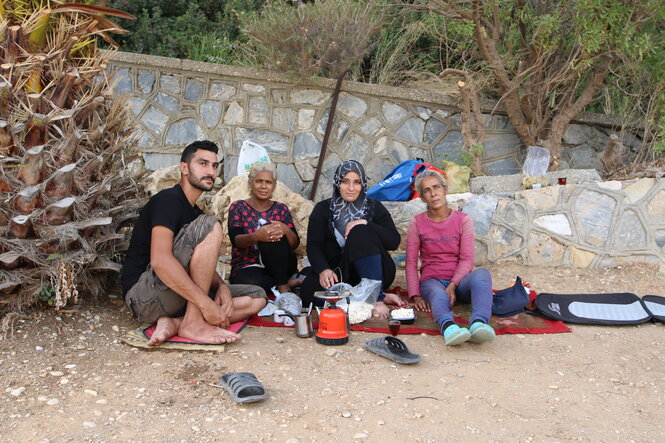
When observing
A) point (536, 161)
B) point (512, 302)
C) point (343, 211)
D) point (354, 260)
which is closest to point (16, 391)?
point (354, 260)

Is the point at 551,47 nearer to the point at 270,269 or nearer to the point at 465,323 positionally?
the point at 465,323

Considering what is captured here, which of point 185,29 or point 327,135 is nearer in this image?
point 327,135

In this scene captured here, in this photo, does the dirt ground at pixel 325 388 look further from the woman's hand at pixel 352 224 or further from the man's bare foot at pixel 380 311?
the woman's hand at pixel 352 224

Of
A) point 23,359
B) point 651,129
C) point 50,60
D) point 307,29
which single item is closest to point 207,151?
point 50,60

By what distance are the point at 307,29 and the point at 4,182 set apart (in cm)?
409

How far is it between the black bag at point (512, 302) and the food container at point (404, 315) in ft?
1.94

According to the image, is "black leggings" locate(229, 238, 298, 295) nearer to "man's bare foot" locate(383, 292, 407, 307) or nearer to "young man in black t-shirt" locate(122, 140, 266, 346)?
"young man in black t-shirt" locate(122, 140, 266, 346)

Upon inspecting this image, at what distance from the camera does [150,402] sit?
271cm

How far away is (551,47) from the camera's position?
19.7 ft

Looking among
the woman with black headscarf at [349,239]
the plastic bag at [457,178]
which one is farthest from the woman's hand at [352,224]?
the plastic bag at [457,178]

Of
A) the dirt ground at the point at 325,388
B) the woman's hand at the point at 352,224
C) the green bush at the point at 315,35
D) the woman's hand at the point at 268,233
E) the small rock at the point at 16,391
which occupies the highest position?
the green bush at the point at 315,35

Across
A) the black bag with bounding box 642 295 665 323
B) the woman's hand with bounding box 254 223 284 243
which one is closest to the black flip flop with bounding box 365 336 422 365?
the woman's hand with bounding box 254 223 284 243

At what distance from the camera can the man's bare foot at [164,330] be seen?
3.28 meters

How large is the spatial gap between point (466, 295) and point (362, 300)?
0.71 metres
